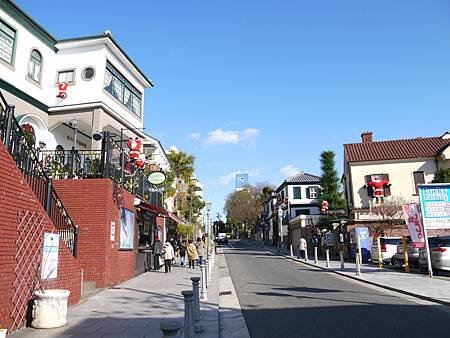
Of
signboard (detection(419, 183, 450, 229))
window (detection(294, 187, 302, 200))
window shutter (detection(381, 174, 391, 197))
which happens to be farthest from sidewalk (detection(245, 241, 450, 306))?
window (detection(294, 187, 302, 200))

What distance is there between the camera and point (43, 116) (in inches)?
790

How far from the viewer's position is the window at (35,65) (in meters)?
18.9

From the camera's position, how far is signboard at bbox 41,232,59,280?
29.5 feet

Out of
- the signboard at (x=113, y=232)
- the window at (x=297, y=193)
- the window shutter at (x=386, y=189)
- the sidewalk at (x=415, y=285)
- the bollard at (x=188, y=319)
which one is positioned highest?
the window at (x=297, y=193)

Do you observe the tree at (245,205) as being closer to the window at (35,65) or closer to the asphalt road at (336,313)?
the window at (35,65)

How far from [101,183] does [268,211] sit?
66021 mm

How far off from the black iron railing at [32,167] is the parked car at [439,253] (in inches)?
559

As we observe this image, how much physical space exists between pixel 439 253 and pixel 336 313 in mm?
10169

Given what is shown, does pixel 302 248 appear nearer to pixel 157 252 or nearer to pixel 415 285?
pixel 157 252

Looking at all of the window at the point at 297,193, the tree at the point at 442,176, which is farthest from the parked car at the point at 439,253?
the window at the point at 297,193

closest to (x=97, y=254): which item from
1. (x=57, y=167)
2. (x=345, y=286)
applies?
(x=57, y=167)

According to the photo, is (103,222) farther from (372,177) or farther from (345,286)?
(372,177)

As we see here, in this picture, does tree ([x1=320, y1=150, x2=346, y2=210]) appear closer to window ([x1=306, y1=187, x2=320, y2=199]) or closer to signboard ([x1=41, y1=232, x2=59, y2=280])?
window ([x1=306, y1=187, x2=320, y2=199])

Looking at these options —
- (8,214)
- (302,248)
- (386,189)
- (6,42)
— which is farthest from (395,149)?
(8,214)
